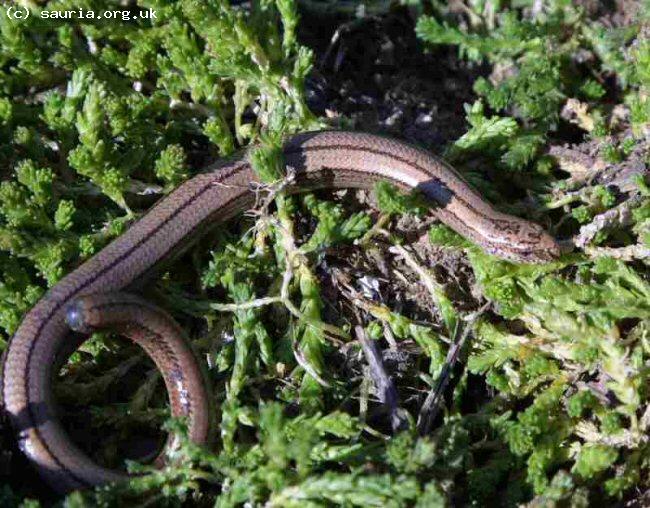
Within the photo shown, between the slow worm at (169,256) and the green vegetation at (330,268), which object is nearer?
the green vegetation at (330,268)

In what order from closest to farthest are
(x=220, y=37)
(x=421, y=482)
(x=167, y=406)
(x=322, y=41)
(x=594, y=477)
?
(x=421, y=482) → (x=594, y=477) → (x=167, y=406) → (x=220, y=37) → (x=322, y=41)

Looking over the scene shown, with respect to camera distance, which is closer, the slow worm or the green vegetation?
the green vegetation

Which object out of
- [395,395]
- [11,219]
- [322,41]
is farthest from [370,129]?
[11,219]

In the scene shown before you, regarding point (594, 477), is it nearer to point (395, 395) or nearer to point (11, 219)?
point (395, 395)

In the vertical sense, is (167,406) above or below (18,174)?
below
